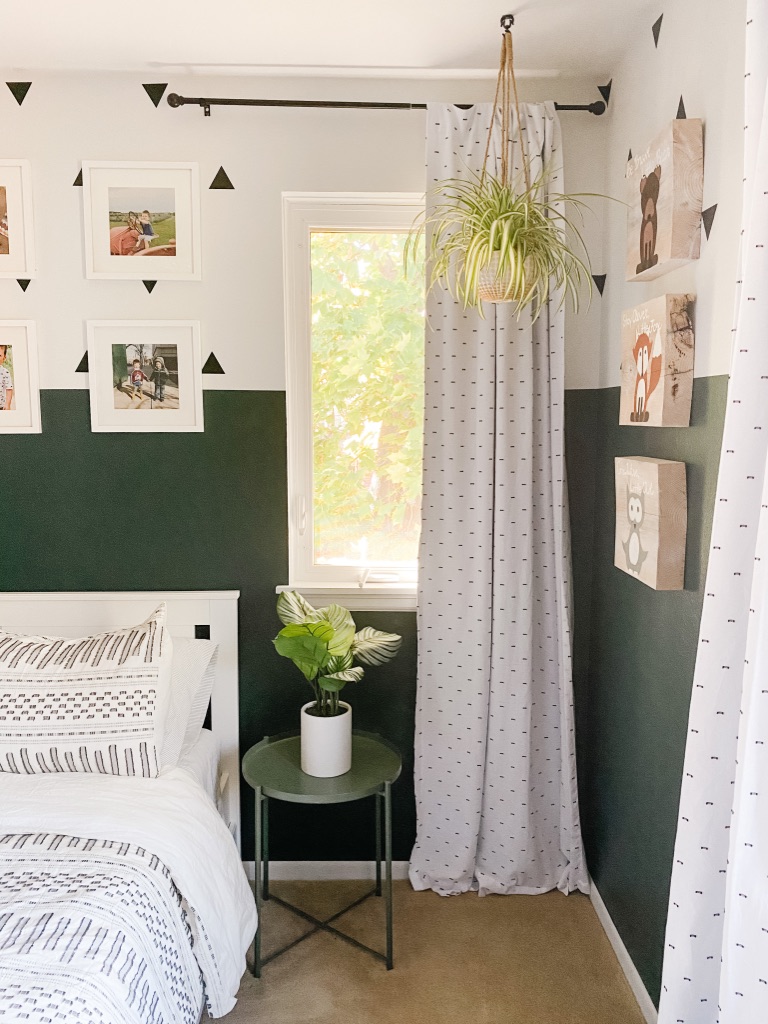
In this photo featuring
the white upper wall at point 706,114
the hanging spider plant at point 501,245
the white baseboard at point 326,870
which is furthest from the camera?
the white baseboard at point 326,870

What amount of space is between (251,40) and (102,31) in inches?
15.3

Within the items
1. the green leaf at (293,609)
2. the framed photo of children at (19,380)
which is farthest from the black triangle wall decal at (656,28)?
the framed photo of children at (19,380)

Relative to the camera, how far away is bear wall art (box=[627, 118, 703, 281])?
5.77ft

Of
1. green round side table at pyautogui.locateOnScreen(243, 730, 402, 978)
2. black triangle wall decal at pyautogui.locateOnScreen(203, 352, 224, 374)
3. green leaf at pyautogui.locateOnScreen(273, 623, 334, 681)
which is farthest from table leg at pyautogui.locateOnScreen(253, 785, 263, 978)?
black triangle wall decal at pyautogui.locateOnScreen(203, 352, 224, 374)

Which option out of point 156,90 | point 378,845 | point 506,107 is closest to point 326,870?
point 378,845

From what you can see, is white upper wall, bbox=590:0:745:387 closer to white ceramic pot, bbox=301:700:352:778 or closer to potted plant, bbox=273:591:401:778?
potted plant, bbox=273:591:401:778

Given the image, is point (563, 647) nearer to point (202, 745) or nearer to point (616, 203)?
point (202, 745)

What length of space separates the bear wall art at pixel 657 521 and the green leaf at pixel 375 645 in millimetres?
744

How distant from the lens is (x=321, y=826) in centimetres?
270

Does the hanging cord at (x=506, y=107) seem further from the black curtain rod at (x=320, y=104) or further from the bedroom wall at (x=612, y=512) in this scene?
the bedroom wall at (x=612, y=512)

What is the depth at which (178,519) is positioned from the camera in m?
2.62

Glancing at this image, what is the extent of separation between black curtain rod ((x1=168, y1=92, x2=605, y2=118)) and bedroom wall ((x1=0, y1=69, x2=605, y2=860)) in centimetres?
3

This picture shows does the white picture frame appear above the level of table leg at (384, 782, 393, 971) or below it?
above

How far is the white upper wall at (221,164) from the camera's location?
2467 mm
